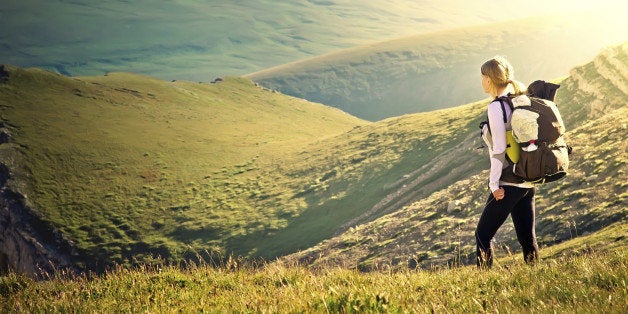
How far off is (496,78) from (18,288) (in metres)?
8.04

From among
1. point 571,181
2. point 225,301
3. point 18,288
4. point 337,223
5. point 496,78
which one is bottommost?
point 337,223

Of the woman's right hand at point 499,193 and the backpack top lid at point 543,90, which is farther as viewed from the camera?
the backpack top lid at point 543,90

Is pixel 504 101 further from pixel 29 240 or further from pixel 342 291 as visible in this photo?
pixel 29 240

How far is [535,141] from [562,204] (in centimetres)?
2215

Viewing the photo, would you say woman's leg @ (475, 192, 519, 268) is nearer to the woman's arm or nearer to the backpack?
the woman's arm

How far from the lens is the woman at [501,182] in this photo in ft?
26.8

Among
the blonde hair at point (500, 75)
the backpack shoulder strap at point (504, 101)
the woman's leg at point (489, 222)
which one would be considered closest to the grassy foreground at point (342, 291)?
the woman's leg at point (489, 222)

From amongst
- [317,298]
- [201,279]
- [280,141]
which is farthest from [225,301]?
[280,141]

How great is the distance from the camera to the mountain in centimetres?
3616

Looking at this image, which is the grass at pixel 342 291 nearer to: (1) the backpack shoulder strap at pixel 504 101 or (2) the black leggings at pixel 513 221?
(2) the black leggings at pixel 513 221

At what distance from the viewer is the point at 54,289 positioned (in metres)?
9.66

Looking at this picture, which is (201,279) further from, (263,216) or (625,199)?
(263,216)

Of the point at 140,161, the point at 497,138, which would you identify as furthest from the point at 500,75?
the point at 140,161

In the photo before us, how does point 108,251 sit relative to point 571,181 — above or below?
below
